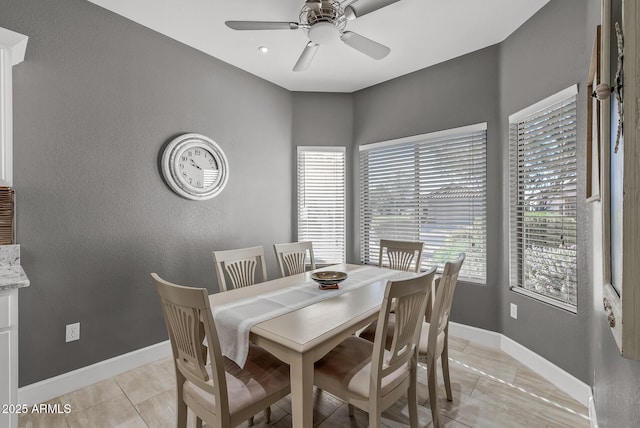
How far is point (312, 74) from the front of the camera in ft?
11.4

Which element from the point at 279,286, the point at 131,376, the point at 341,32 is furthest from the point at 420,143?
the point at 131,376

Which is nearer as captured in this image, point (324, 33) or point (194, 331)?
point (194, 331)

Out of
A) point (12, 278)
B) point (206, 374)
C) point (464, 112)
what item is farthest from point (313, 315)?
point (464, 112)

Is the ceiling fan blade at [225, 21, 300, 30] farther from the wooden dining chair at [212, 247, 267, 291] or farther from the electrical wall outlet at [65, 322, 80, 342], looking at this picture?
the electrical wall outlet at [65, 322, 80, 342]

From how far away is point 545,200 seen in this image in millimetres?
2451

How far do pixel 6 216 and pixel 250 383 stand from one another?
5.96 feet

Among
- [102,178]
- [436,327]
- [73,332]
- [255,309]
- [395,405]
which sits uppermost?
[102,178]

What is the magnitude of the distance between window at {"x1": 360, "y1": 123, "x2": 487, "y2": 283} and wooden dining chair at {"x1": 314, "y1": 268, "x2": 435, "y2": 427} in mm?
1883

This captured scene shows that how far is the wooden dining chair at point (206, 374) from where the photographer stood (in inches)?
48.8

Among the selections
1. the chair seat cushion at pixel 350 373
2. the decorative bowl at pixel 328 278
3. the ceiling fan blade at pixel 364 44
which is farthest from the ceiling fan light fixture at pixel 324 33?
the chair seat cushion at pixel 350 373

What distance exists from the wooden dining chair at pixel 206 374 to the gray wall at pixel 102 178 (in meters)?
1.34

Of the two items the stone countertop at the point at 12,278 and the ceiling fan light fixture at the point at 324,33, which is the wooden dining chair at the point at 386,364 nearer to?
the stone countertop at the point at 12,278

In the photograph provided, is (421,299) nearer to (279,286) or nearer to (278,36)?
(279,286)

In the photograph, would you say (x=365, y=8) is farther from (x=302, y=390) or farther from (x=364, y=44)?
(x=302, y=390)
